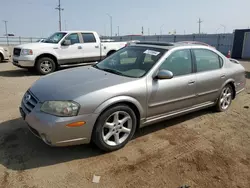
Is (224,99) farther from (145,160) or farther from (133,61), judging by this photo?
(145,160)

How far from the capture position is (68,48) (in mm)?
9312

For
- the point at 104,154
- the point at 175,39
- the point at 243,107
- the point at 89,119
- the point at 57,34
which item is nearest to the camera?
the point at 89,119

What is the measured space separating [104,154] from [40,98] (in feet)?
3.88

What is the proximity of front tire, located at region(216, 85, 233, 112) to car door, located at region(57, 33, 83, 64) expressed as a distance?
21.1ft

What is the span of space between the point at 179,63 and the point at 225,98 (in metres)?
1.80

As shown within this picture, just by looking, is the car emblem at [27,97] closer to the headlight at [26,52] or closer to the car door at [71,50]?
the headlight at [26,52]

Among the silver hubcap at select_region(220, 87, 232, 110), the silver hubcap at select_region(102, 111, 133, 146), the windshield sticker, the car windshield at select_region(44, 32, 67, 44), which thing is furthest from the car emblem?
the car windshield at select_region(44, 32, 67, 44)

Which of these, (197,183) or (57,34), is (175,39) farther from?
(197,183)

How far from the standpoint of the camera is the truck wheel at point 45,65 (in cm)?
880

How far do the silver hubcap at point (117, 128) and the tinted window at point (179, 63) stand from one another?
1065 mm

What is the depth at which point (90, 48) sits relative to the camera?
9914 millimetres

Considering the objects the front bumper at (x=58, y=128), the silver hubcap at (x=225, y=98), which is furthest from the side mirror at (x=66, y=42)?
the front bumper at (x=58, y=128)

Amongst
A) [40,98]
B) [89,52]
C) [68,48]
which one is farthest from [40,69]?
[40,98]

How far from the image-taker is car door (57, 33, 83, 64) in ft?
30.2
